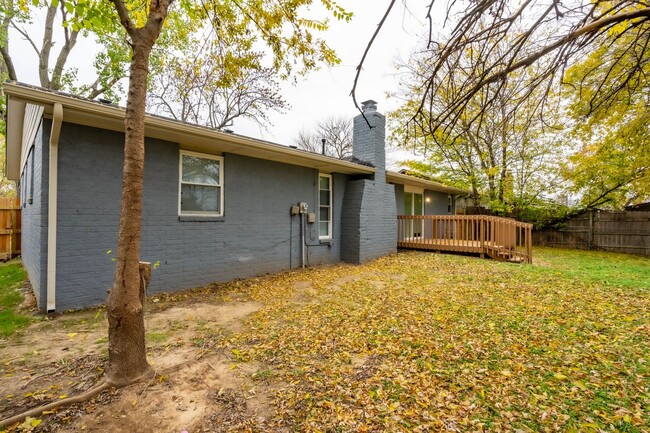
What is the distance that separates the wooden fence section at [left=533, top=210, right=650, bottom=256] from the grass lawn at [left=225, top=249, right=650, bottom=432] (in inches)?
290

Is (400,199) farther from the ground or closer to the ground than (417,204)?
farther from the ground

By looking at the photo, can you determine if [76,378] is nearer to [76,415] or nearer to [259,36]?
[76,415]

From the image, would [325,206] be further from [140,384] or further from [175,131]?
[140,384]

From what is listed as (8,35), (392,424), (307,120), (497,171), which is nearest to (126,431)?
(392,424)

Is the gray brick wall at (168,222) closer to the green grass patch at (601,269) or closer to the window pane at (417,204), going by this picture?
the window pane at (417,204)

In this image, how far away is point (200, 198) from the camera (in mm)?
5770

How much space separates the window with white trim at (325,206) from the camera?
26.8 feet

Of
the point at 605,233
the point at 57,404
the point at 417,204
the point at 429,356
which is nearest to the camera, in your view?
the point at 57,404

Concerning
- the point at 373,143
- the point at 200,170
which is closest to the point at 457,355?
the point at 200,170

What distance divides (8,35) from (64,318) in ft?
44.8

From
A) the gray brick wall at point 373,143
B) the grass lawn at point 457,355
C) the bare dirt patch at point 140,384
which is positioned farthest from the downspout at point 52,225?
the gray brick wall at point 373,143

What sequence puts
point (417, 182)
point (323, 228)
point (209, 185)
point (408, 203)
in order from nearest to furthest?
point (209, 185), point (323, 228), point (417, 182), point (408, 203)

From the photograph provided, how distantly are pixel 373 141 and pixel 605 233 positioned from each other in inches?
406

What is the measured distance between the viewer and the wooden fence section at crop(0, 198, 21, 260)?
8836 mm
